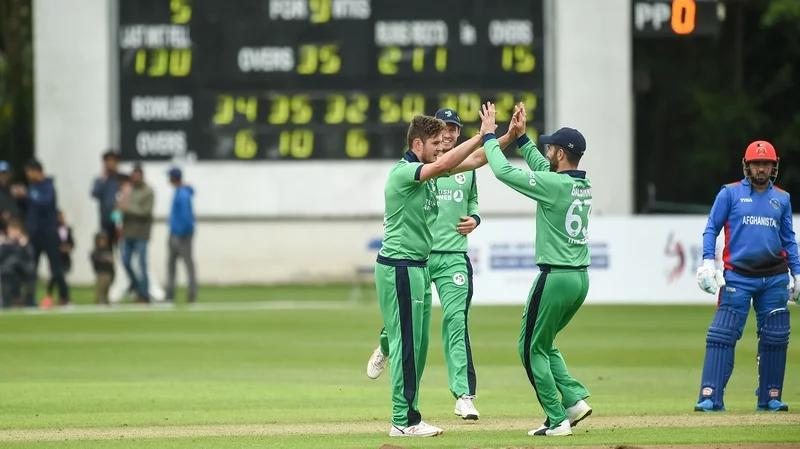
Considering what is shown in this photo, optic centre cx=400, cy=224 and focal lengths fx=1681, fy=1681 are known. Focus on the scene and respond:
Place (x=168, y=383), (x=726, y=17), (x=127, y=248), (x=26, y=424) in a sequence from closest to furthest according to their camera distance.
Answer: (x=26, y=424)
(x=168, y=383)
(x=127, y=248)
(x=726, y=17)

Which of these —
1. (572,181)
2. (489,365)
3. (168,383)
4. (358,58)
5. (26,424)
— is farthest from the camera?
(358,58)

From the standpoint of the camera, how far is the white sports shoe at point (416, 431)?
1098 cm

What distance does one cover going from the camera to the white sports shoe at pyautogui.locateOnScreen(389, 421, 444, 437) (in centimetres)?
1098

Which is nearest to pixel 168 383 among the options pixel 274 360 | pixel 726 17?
pixel 274 360

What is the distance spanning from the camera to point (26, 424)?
12109 mm

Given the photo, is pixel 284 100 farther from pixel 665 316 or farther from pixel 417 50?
pixel 665 316

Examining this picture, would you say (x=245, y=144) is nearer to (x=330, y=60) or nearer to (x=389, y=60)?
(x=330, y=60)

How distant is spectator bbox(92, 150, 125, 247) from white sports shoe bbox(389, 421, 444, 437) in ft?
54.3

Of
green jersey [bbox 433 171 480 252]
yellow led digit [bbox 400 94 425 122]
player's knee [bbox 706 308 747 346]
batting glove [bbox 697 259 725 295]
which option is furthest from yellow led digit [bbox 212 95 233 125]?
batting glove [bbox 697 259 725 295]

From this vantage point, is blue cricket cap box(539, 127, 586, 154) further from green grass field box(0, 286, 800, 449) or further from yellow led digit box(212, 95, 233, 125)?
yellow led digit box(212, 95, 233, 125)

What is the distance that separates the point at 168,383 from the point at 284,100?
1374 cm

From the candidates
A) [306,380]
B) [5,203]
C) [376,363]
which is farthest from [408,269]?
[5,203]

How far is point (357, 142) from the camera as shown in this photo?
28.9 m

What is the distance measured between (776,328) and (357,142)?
54.9 ft
